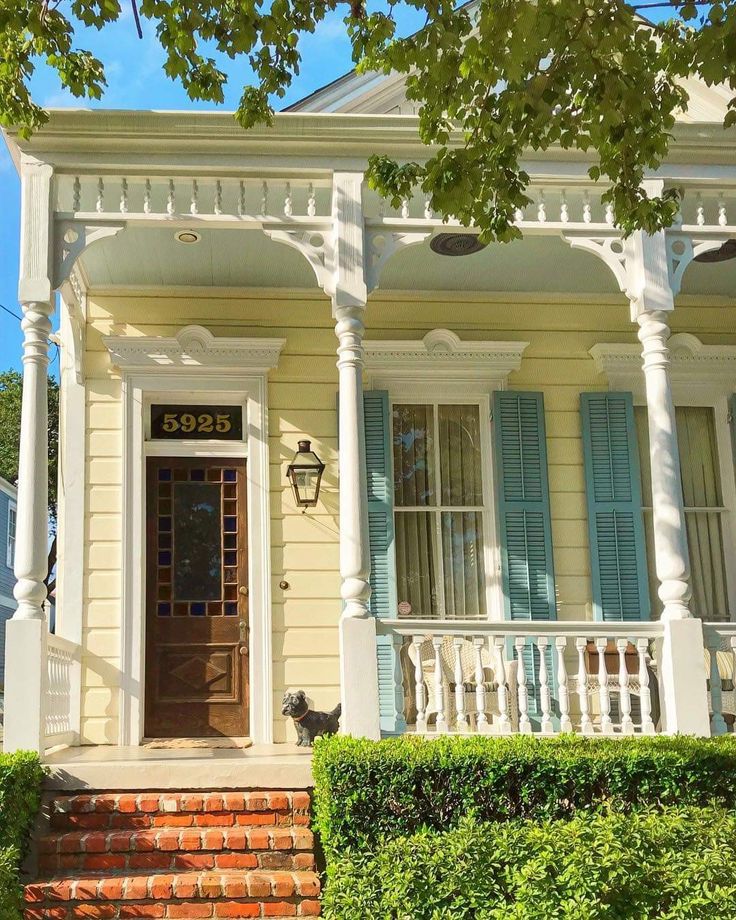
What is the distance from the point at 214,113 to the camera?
6.99m

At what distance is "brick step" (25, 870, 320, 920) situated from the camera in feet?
17.6

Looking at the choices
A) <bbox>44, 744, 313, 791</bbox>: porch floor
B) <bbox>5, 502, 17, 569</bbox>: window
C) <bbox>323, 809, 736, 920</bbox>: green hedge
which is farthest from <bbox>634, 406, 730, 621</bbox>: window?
<bbox>5, 502, 17, 569</bbox>: window

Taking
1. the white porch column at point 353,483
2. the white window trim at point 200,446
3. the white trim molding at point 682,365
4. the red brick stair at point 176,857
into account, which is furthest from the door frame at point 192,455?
the white trim molding at point 682,365

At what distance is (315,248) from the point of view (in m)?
7.04

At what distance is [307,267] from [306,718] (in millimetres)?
3382

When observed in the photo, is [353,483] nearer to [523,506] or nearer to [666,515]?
[666,515]

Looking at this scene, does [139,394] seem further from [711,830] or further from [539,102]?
[711,830]

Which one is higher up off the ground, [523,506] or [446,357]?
[446,357]

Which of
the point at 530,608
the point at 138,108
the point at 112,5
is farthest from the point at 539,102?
the point at 530,608

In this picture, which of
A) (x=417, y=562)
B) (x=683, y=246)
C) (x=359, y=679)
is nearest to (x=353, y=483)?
(x=359, y=679)

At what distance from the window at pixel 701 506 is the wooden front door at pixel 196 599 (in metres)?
3.23

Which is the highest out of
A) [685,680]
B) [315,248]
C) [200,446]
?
[315,248]

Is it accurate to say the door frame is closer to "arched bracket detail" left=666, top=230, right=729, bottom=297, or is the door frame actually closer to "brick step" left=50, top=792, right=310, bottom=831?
"brick step" left=50, top=792, right=310, bottom=831

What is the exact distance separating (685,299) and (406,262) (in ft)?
8.09
